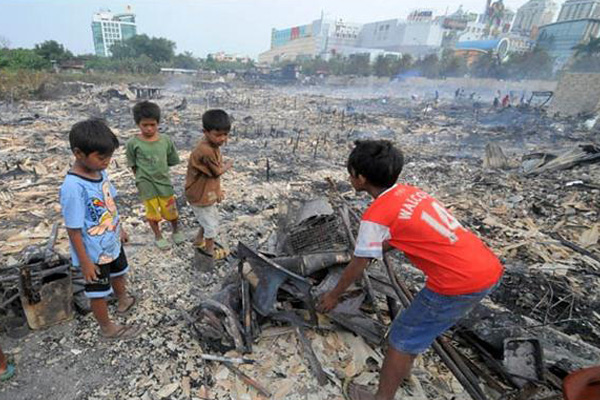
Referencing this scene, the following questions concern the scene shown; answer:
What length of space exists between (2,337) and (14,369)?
43 cm

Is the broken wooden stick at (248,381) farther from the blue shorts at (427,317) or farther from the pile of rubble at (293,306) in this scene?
the blue shorts at (427,317)

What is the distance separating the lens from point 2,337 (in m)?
2.68

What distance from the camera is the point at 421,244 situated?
1.89m

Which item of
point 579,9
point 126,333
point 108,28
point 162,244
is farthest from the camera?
point 108,28

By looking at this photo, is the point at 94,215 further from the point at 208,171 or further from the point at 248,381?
the point at 248,381

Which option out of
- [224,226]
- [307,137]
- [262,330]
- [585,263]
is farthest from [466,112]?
[262,330]

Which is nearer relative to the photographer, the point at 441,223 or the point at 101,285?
the point at 441,223

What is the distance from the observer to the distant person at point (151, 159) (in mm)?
3477

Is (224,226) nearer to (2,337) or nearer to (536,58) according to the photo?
(2,337)

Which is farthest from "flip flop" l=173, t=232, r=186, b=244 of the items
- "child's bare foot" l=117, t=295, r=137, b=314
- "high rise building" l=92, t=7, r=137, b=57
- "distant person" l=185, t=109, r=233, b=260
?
"high rise building" l=92, t=7, r=137, b=57

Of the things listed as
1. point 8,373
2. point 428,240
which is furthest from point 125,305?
point 428,240

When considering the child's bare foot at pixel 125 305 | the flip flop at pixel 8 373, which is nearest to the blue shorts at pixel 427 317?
the child's bare foot at pixel 125 305

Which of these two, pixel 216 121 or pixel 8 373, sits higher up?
pixel 216 121

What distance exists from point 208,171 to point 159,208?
41.3 inches
